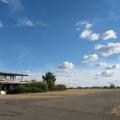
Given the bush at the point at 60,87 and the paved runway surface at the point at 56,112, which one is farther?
the bush at the point at 60,87

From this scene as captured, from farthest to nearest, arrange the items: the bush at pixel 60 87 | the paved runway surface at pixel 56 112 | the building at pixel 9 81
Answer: the bush at pixel 60 87, the building at pixel 9 81, the paved runway surface at pixel 56 112

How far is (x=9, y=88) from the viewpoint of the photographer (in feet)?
263

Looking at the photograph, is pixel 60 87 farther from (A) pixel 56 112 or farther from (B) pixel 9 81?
(A) pixel 56 112

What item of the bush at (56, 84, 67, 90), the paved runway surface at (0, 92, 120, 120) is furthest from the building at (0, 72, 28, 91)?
the paved runway surface at (0, 92, 120, 120)

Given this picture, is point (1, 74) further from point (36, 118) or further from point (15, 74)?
point (36, 118)

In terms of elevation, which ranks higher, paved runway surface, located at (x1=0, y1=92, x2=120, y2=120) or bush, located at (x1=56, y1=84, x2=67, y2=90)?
Answer: bush, located at (x1=56, y1=84, x2=67, y2=90)

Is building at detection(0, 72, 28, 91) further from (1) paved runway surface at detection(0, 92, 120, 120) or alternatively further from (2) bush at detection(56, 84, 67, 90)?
(1) paved runway surface at detection(0, 92, 120, 120)

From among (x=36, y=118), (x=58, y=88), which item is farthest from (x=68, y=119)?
(x=58, y=88)

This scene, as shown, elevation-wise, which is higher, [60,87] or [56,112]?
[60,87]

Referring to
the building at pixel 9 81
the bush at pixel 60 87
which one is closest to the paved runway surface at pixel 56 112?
the building at pixel 9 81

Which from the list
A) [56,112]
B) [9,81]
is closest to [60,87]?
[9,81]

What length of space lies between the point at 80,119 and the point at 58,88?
78.3m

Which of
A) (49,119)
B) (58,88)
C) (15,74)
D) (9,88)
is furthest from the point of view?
(58,88)

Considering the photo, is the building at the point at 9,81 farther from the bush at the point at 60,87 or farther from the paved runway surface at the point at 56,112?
the paved runway surface at the point at 56,112
